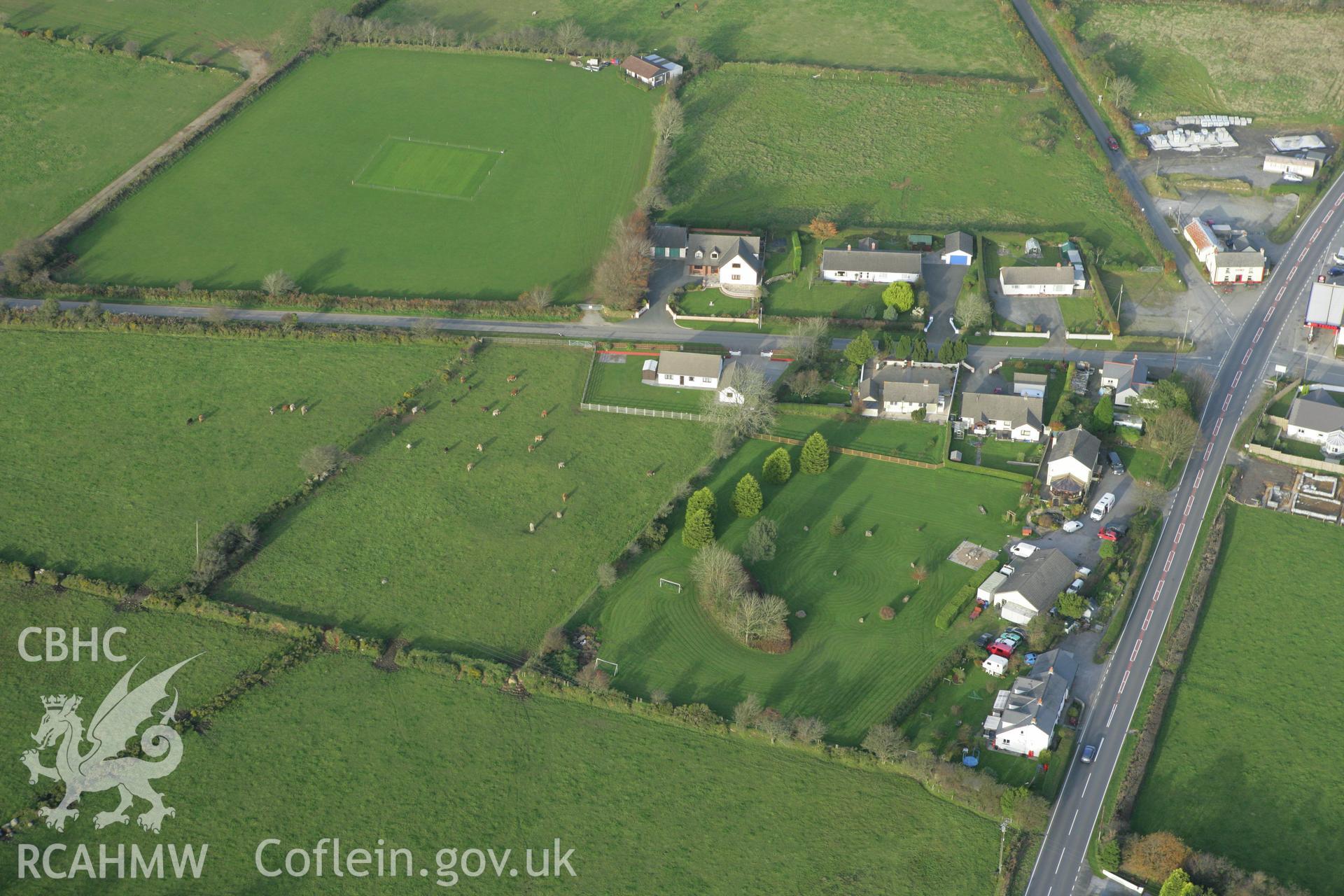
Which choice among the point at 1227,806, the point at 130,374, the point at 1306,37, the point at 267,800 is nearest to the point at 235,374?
the point at 130,374

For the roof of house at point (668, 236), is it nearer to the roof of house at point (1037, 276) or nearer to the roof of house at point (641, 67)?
the roof of house at point (1037, 276)

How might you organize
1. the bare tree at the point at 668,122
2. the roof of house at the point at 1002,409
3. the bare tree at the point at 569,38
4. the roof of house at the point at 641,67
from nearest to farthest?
the roof of house at the point at 1002,409 → the bare tree at the point at 668,122 → the roof of house at the point at 641,67 → the bare tree at the point at 569,38

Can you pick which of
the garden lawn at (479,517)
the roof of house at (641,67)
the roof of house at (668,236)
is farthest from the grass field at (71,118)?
the roof of house at (668,236)

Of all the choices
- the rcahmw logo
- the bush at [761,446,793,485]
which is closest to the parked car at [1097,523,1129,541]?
the bush at [761,446,793,485]

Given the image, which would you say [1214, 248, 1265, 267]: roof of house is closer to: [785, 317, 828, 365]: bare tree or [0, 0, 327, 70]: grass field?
[785, 317, 828, 365]: bare tree

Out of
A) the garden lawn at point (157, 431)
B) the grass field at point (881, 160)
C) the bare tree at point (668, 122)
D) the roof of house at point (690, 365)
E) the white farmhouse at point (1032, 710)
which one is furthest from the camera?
the bare tree at point (668, 122)

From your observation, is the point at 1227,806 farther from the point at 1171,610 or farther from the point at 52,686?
the point at 52,686

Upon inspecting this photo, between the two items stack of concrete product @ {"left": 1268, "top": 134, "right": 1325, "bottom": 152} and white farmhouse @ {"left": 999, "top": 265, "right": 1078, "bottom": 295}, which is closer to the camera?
white farmhouse @ {"left": 999, "top": 265, "right": 1078, "bottom": 295}
